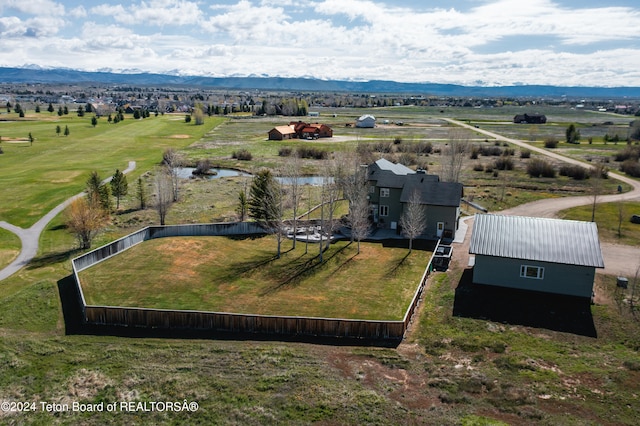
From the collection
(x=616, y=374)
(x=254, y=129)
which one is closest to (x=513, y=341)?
(x=616, y=374)

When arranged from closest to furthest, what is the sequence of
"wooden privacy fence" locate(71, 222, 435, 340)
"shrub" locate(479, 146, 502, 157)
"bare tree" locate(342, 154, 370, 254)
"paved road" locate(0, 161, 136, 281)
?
"wooden privacy fence" locate(71, 222, 435, 340) < "paved road" locate(0, 161, 136, 281) < "bare tree" locate(342, 154, 370, 254) < "shrub" locate(479, 146, 502, 157)

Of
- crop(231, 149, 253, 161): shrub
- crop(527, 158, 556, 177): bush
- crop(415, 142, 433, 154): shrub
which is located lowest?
crop(231, 149, 253, 161): shrub

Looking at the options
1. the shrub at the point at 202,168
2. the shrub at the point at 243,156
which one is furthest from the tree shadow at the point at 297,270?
the shrub at the point at 243,156

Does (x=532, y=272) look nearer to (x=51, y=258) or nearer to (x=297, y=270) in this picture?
(x=297, y=270)

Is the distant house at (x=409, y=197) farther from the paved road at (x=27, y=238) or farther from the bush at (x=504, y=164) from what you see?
the bush at (x=504, y=164)

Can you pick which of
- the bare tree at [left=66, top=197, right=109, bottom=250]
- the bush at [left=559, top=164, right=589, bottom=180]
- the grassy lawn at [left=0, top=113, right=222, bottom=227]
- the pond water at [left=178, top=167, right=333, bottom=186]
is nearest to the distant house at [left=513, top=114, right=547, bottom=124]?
the bush at [left=559, top=164, right=589, bottom=180]

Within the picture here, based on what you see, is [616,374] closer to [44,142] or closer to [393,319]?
[393,319]

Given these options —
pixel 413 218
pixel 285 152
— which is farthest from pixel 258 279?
pixel 285 152

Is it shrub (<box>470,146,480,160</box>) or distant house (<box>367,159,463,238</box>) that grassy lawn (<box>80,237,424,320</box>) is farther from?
shrub (<box>470,146,480,160</box>)
